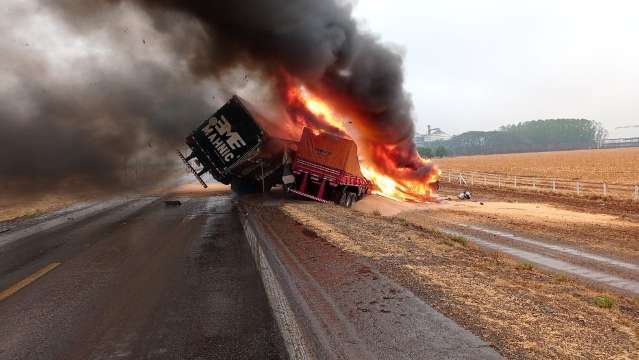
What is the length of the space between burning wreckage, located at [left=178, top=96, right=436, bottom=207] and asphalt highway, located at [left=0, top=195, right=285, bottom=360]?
657cm

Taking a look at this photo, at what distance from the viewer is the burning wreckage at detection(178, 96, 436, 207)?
54.7ft

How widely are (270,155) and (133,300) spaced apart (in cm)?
1218

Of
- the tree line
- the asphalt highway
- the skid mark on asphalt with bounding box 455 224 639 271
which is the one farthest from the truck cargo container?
the tree line

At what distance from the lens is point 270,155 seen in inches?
694

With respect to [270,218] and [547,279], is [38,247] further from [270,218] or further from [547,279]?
[547,279]

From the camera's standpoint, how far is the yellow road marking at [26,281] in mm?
6078

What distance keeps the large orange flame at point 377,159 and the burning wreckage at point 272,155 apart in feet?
3.48

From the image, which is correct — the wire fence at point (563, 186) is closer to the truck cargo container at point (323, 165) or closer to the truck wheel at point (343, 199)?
the truck wheel at point (343, 199)

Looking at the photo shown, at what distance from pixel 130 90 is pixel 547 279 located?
18.5m

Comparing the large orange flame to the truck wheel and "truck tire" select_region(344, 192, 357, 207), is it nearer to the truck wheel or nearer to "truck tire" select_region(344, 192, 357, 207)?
"truck tire" select_region(344, 192, 357, 207)

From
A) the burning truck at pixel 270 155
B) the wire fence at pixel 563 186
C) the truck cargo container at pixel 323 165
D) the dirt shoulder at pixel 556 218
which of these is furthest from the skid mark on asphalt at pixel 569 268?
the wire fence at pixel 563 186

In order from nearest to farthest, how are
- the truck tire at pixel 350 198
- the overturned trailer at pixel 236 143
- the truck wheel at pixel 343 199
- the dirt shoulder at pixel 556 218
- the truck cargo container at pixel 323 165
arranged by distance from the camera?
1. the dirt shoulder at pixel 556 218
2. the overturned trailer at pixel 236 143
3. the truck cargo container at pixel 323 165
4. the truck wheel at pixel 343 199
5. the truck tire at pixel 350 198

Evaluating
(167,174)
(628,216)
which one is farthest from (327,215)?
(167,174)

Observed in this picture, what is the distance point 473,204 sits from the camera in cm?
2286
